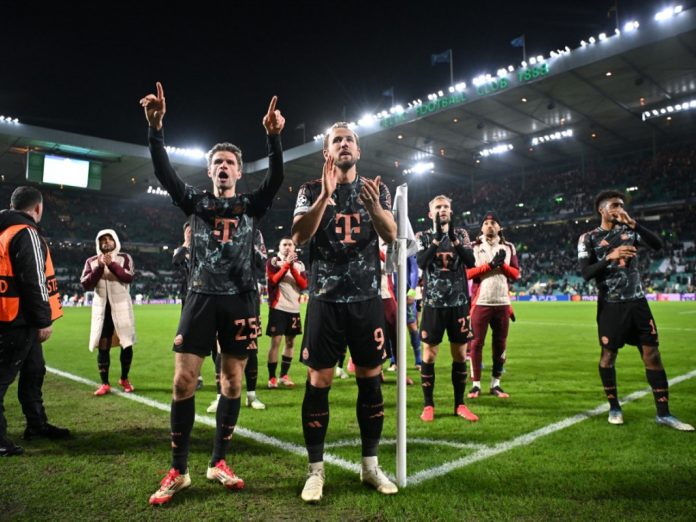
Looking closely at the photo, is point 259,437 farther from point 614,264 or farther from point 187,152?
point 187,152

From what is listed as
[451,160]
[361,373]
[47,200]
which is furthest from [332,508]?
[47,200]

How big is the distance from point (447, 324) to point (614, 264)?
179 centimetres

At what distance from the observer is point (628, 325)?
4.57 metres

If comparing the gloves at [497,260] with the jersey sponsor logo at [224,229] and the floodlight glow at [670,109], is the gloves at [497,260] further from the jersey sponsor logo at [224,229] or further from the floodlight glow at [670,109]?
the floodlight glow at [670,109]

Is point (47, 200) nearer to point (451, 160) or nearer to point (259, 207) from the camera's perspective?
point (451, 160)

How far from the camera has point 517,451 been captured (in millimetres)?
3744

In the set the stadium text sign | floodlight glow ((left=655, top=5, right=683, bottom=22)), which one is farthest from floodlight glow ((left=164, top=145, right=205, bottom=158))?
floodlight glow ((left=655, top=5, right=683, bottom=22))

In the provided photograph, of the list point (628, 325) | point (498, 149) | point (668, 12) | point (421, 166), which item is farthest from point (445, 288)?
point (421, 166)

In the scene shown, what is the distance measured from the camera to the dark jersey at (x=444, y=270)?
5074 mm

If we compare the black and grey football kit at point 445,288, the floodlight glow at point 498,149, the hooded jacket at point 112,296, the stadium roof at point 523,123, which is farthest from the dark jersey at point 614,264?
the floodlight glow at point 498,149

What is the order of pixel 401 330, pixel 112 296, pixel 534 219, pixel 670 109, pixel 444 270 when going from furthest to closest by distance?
pixel 534 219
pixel 670 109
pixel 112 296
pixel 444 270
pixel 401 330

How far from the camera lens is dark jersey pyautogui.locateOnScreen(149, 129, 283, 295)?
3.21 m

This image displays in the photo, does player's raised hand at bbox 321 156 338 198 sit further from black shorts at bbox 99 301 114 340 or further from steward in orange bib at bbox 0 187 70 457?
black shorts at bbox 99 301 114 340

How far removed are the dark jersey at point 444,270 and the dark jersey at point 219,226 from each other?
7.35 ft
